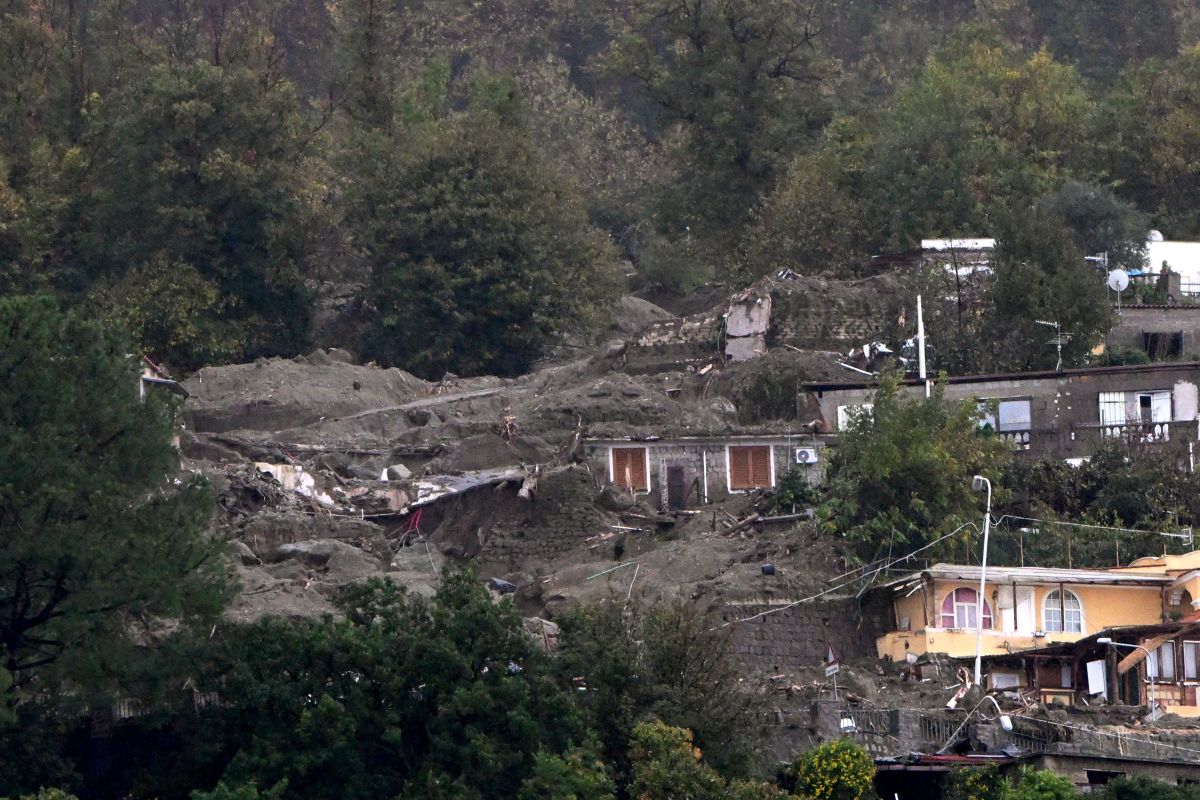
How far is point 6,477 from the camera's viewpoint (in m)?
31.4

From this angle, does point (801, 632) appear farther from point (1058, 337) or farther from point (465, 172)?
point (465, 172)

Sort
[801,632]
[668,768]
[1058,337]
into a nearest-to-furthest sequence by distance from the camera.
Answer: [668,768]
[801,632]
[1058,337]

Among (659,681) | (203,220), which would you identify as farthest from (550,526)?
(203,220)

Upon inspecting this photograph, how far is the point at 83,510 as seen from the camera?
31.8 meters

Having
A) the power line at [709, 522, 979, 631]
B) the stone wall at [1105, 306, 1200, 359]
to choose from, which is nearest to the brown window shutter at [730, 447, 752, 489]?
the power line at [709, 522, 979, 631]

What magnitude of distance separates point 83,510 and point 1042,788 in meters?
11.7

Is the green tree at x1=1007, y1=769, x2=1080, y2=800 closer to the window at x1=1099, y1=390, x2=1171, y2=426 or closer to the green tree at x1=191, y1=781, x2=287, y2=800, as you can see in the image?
the green tree at x1=191, y1=781, x2=287, y2=800

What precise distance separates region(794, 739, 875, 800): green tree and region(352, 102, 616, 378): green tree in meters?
24.1

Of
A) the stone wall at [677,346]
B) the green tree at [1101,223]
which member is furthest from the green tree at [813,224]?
the stone wall at [677,346]

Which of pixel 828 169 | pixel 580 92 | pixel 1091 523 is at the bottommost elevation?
pixel 1091 523

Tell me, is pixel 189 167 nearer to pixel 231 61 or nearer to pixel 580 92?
pixel 231 61

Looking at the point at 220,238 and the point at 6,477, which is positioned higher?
the point at 220,238

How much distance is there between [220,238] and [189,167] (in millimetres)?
1605

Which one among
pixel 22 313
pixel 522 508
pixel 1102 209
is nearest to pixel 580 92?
pixel 1102 209
